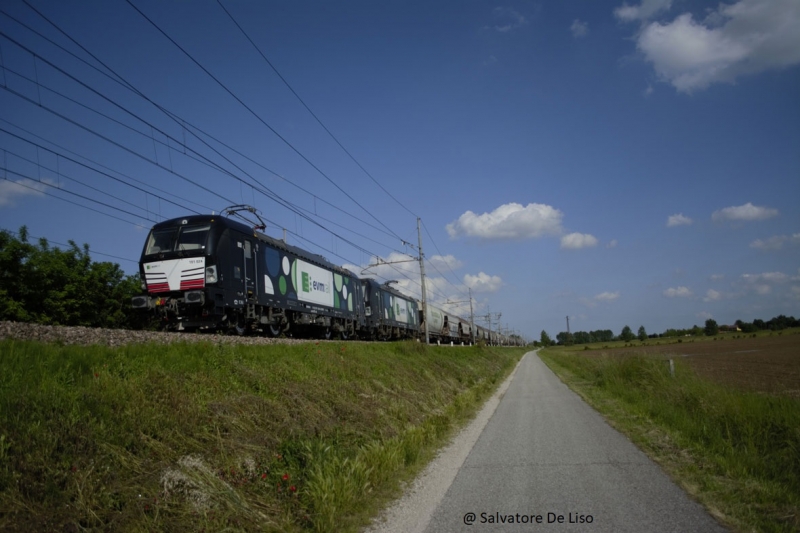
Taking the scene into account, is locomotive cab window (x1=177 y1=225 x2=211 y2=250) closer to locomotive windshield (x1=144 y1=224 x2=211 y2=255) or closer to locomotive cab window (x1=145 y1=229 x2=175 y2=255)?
locomotive windshield (x1=144 y1=224 x2=211 y2=255)

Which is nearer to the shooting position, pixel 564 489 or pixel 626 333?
pixel 564 489

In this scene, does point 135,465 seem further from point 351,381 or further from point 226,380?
point 351,381

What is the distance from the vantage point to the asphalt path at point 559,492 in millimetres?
4941

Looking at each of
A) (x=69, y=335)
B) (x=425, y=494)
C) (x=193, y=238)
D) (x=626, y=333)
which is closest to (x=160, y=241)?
(x=193, y=238)

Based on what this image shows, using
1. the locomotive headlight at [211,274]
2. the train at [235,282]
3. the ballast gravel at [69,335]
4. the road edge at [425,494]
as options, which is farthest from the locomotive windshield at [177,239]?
the road edge at [425,494]

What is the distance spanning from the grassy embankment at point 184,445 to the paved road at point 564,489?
1.01m

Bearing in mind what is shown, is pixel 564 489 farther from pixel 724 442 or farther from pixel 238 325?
pixel 238 325

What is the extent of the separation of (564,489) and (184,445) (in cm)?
461

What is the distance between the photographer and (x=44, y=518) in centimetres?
397

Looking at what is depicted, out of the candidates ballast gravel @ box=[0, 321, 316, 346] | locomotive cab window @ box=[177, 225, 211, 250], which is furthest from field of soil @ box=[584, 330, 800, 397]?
locomotive cab window @ box=[177, 225, 211, 250]

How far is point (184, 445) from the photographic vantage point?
19.0ft

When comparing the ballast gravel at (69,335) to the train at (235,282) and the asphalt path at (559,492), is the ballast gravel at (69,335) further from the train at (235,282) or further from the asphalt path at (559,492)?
the asphalt path at (559,492)

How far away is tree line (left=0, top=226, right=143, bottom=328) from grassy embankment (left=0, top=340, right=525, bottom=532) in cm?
2655

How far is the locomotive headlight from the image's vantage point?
1416 cm
